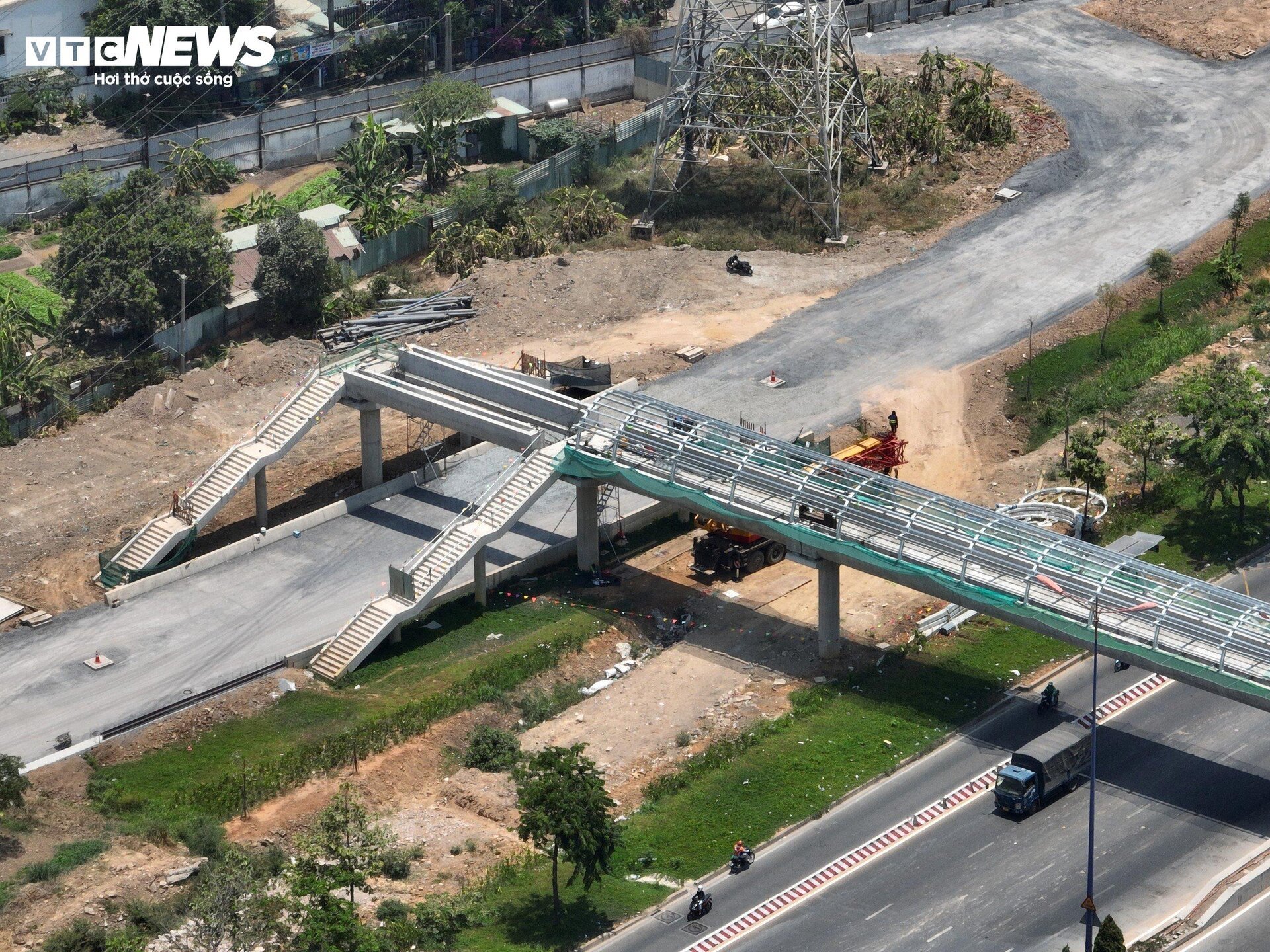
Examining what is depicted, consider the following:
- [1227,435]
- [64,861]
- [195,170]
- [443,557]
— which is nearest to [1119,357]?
[1227,435]

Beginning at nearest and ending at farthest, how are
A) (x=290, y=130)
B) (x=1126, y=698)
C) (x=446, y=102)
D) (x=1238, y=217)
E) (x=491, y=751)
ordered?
(x=491, y=751), (x=1126, y=698), (x=1238, y=217), (x=446, y=102), (x=290, y=130)

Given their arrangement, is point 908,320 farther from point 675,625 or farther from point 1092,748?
point 1092,748

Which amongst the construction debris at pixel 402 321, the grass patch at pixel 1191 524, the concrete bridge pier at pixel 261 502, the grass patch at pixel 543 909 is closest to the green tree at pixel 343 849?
the grass patch at pixel 543 909

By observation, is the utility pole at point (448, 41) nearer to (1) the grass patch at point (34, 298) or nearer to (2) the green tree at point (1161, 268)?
(1) the grass patch at point (34, 298)

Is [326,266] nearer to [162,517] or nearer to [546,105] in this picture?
[162,517]

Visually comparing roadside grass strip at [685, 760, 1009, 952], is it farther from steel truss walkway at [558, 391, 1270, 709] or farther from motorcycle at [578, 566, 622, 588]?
motorcycle at [578, 566, 622, 588]

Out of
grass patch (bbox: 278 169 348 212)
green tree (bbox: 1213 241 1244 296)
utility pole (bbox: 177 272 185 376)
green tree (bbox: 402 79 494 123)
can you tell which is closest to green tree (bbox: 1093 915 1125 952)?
green tree (bbox: 1213 241 1244 296)

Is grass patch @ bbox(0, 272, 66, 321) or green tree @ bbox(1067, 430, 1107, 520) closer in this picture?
green tree @ bbox(1067, 430, 1107, 520)
